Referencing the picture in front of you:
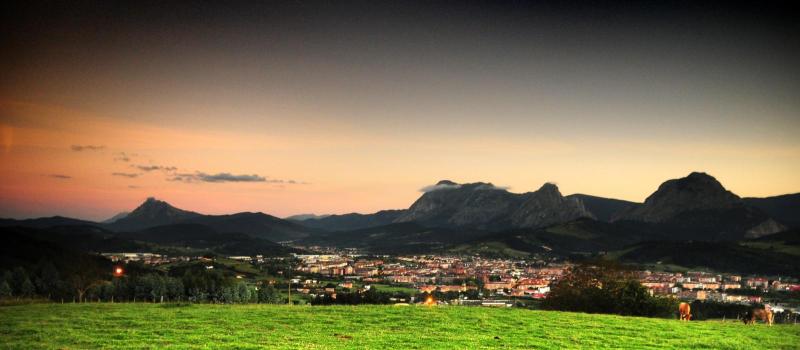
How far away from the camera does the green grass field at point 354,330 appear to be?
26922 mm

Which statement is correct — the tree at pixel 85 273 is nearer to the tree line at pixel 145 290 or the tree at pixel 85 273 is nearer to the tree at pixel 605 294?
the tree line at pixel 145 290

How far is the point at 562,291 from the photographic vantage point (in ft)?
228

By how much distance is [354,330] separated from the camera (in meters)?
31.8

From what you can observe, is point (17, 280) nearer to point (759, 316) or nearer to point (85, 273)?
point (85, 273)

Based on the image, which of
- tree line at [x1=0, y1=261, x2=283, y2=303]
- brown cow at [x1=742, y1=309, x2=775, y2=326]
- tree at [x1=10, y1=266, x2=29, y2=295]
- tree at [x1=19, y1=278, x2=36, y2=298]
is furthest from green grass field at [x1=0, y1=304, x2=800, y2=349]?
tree at [x1=10, y1=266, x2=29, y2=295]

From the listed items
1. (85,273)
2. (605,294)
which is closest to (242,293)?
(605,294)

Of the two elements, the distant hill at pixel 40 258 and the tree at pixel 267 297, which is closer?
the tree at pixel 267 297

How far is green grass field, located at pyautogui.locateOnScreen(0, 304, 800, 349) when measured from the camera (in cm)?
2692

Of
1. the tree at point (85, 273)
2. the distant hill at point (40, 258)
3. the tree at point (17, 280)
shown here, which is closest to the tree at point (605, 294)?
the tree at point (85, 273)

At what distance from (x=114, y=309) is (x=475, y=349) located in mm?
33793

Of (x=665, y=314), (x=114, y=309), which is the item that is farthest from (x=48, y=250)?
(x=665, y=314)

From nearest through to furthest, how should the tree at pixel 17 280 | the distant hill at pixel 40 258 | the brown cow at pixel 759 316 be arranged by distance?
the brown cow at pixel 759 316
the tree at pixel 17 280
the distant hill at pixel 40 258

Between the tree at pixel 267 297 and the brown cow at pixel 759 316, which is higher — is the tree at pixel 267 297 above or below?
below

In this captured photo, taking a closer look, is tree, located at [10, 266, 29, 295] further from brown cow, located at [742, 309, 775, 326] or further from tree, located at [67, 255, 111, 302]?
brown cow, located at [742, 309, 775, 326]
